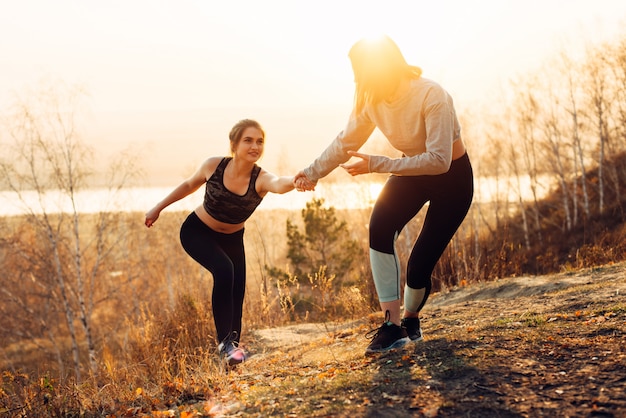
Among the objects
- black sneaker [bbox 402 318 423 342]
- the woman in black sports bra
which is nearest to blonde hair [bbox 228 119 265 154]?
the woman in black sports bra

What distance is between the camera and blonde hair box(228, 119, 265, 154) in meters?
4.75

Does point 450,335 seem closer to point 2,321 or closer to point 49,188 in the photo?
point 49,188

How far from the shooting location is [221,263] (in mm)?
4480

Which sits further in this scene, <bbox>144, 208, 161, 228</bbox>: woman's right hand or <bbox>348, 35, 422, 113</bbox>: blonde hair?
<bbox>144, 208, 161, 228</bbox>: woman's right hand

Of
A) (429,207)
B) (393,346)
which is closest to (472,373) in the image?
(393,346)

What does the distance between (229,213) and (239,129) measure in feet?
2.28

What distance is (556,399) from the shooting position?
2.46 m

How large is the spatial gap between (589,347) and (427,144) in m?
1.39

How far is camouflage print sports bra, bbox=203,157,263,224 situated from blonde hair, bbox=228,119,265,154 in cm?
22

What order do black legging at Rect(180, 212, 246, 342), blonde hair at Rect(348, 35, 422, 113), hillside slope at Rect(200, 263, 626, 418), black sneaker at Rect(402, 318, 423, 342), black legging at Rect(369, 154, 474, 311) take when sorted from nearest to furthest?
1. hillside slope at Rect(200, 263, 626, 418)
2. blonde hair at Rect(348, 35, 422, 113)
3. black legging at Rect(369, 154, 474, 311)
4. black sneaker at Rect(402, 318, 423, 342)
5. black legging at Rect(180, 212, 246, 342)

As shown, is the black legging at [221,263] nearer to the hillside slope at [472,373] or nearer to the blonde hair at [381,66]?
the hillside slope at [472,373]

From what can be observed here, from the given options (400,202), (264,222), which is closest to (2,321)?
(264,222)

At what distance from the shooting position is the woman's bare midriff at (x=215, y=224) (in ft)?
15.6

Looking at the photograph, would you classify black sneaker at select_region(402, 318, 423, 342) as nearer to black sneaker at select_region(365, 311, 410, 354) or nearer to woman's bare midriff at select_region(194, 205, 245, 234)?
black sneaker at select_region(365, 311, 410, 354)
